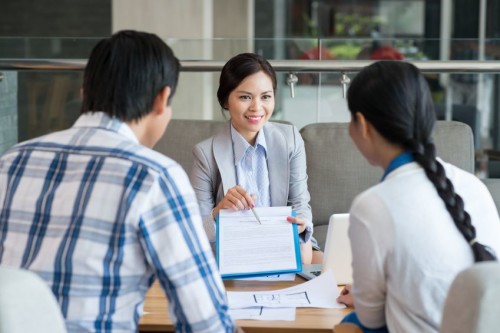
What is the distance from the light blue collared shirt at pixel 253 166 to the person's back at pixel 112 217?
1.27 m

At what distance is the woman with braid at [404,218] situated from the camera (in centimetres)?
191

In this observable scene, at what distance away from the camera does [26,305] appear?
1.58 metres

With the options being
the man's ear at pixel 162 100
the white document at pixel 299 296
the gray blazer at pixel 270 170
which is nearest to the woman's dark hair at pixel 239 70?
the gray blazer at pixel 270 170

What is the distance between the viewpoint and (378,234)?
1902mm

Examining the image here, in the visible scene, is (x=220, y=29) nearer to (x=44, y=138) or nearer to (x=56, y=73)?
(x=56, y=73)

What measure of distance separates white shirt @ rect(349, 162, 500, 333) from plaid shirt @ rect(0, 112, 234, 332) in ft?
1.00

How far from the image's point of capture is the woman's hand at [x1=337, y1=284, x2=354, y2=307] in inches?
92.1

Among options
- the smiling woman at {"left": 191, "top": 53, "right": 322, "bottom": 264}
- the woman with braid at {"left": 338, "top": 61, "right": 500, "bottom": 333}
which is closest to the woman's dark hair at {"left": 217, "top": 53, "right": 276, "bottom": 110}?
the smiling woman at {"left": 191, "top": 53, "right": 322, "bottom": 264}

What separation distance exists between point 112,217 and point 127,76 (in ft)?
0.92

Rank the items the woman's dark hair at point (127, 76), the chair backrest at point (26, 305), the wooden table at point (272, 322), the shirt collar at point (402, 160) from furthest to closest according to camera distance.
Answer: the wooden table at point (272, 322) → the shirt collar at point (402, 160) → the woman's dark hair at point (127, 76) → the chair backrest at point (26, 305)

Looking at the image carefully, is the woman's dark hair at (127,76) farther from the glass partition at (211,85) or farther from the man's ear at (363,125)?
the glass partition at (211,85)

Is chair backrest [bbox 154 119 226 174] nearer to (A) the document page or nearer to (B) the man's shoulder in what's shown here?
(A) the document page

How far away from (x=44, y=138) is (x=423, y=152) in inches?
29.3

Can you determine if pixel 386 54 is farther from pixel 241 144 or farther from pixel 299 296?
pixel 299 296
